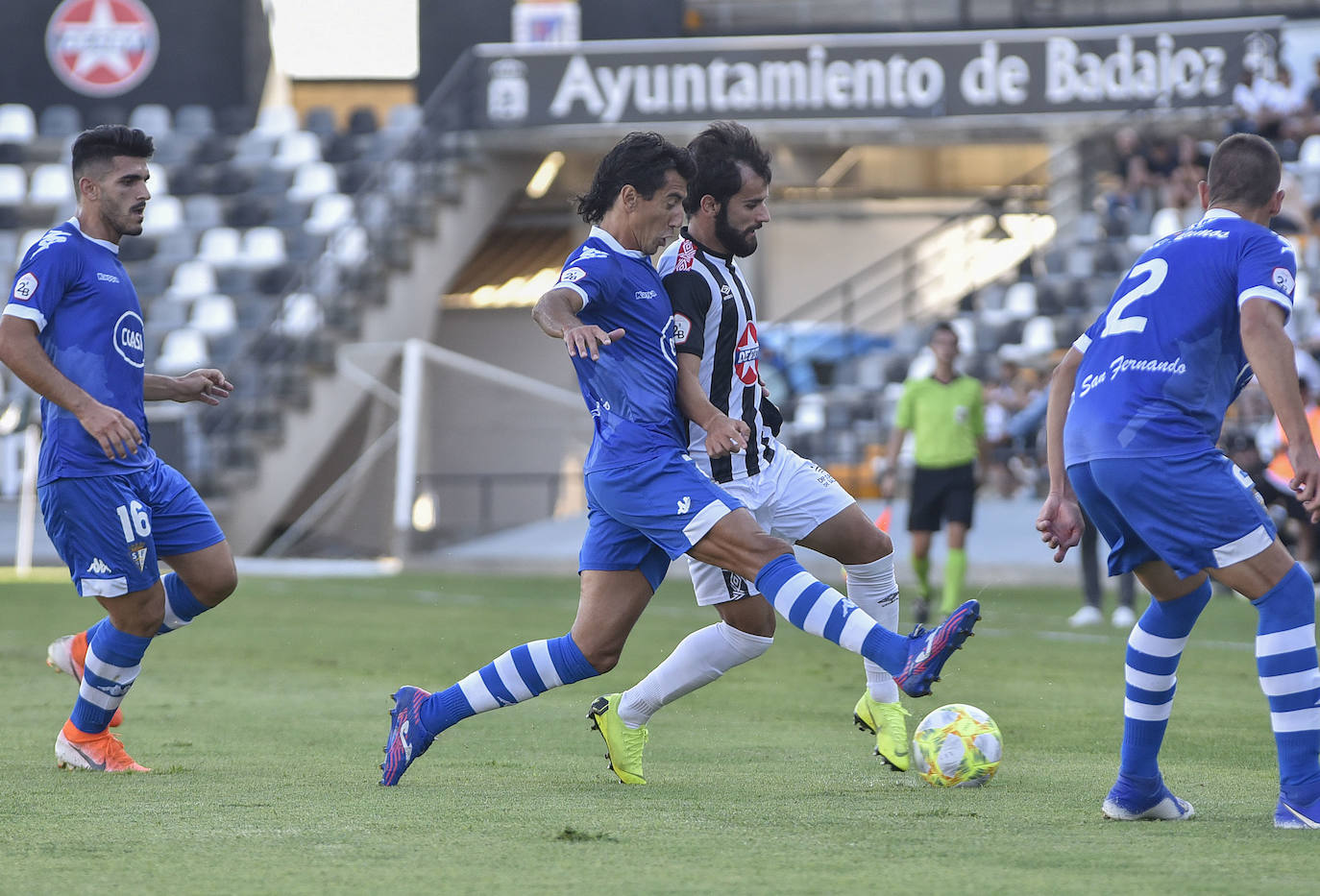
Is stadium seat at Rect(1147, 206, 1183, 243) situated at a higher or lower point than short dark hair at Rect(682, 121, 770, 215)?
lower

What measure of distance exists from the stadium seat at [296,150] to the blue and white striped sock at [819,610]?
69.4ft

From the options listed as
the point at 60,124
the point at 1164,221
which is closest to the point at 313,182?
the point at 60,124

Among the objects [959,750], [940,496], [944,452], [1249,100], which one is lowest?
[940,496]

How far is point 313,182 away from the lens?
2481 centimetres

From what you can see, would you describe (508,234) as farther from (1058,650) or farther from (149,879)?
(149,879)

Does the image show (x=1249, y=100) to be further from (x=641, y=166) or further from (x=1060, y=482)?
(x=1060, y=482)

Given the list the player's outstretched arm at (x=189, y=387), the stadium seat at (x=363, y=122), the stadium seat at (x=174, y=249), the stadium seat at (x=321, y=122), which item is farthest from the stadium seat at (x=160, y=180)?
the player's outstretched arm at (x=189, y=387)

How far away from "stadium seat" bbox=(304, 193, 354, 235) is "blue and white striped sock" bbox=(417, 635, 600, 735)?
19.1m

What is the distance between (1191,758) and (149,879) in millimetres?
3657

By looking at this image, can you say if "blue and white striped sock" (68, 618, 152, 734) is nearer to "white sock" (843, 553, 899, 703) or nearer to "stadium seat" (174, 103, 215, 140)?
"white sock" (843, 553, 899, 703)

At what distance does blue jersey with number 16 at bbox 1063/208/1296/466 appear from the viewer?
15.4 feet

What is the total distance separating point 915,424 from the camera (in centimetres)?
1372

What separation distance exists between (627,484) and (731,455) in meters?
0.59

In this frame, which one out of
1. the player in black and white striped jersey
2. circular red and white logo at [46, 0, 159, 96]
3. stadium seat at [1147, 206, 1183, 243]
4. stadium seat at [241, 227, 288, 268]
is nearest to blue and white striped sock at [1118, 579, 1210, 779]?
the player in black and white striped jersey
